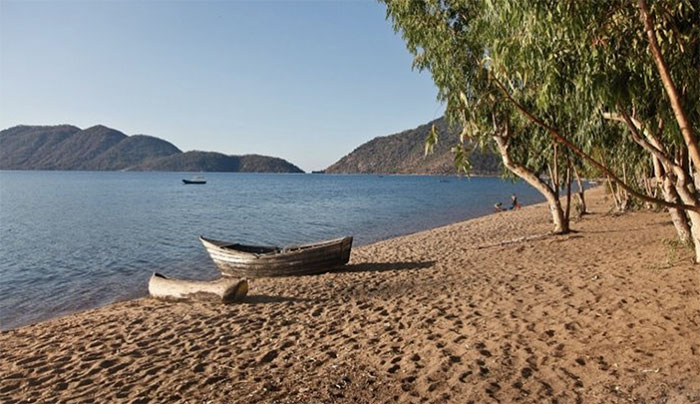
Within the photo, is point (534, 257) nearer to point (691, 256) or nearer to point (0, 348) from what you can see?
point (691, 256)

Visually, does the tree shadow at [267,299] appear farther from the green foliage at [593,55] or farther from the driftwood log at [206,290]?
the green foliage at [593,55]

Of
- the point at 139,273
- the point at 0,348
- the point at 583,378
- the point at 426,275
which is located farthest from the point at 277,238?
the point at 583,378

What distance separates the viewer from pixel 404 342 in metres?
6.21

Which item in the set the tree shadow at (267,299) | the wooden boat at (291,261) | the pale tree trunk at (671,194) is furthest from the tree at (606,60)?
the wooden boat at (291,261)

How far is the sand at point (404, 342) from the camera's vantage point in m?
4.75

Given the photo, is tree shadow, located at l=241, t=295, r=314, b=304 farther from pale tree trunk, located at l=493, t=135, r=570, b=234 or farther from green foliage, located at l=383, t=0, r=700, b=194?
pale tree trunk, located at l=493, t=135, r=570, b=234

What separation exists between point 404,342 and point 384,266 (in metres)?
6.62

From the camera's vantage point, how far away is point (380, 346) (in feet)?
20.0

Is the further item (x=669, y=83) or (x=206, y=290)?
(x=206, y=290)

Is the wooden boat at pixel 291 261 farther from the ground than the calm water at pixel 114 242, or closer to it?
farther from the ground

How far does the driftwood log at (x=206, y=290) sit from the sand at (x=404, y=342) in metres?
0.26

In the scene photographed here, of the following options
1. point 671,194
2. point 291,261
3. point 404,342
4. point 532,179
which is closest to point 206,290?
point 291,261

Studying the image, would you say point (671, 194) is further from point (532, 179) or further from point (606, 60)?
point (606, 60)

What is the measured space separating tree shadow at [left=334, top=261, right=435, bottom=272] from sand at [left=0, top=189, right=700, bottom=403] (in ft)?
4.31
